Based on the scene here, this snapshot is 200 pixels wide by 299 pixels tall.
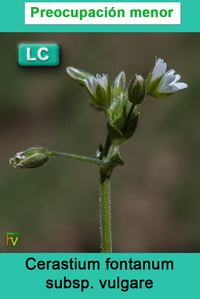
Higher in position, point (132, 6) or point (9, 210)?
point (132, 6)

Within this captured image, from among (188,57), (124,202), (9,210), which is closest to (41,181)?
(9,210)

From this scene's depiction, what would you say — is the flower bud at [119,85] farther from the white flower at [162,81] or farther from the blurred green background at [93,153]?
the blurred green background at [93,153]
